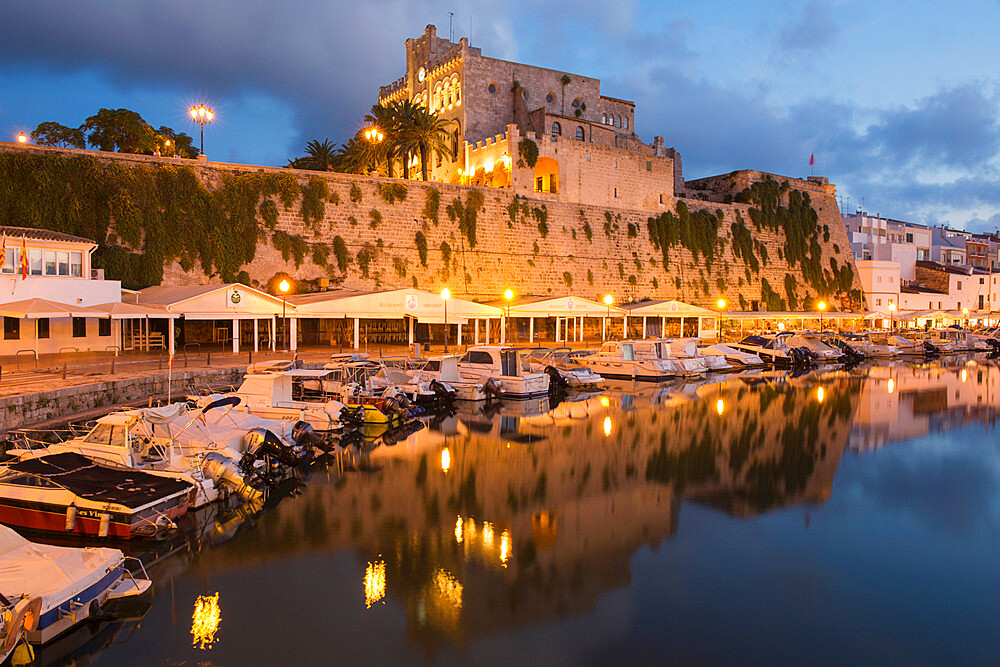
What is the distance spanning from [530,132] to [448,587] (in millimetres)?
37808

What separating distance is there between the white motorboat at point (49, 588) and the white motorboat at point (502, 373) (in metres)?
14.8

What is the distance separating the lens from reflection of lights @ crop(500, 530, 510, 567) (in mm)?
9148

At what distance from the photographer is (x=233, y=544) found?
31.5 feet

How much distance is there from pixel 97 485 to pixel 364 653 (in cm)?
508

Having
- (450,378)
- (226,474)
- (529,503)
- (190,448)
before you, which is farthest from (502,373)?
(226,474)

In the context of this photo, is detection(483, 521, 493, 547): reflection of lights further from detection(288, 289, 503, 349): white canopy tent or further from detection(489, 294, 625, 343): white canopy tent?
detection(489, 294, 625, 343): white canopy tent

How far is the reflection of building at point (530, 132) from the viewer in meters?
43.3

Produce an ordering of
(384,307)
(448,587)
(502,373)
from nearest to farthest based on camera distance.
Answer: (448,587) → (502,373) → (384,307)

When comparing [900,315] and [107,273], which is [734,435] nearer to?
[107,273]

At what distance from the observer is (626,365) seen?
28.2 m

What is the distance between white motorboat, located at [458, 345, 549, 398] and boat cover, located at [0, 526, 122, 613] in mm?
14900

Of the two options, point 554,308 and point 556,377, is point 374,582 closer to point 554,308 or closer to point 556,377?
point 556,377

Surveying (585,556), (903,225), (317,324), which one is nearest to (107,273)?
(317,324)

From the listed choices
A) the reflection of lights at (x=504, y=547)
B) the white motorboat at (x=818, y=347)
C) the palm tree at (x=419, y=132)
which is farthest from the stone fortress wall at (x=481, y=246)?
the reflection of lights at (x=504, y=547)
